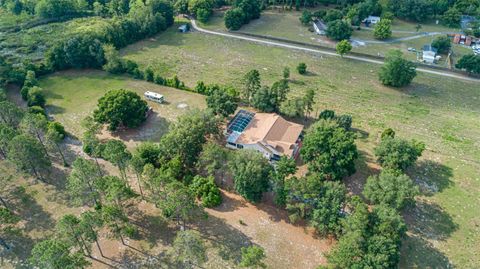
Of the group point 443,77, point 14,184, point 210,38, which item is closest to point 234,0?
point 210,38

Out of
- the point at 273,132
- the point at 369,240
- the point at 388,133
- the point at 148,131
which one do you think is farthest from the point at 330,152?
the point at 148,131

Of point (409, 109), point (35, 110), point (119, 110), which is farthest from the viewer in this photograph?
point (409, 109)

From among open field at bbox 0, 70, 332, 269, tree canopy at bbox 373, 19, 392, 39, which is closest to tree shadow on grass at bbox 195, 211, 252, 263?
open field at bbox 0, 70, 332, 269

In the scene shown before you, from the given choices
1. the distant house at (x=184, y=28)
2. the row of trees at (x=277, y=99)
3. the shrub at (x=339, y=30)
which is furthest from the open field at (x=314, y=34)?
the row of trees at (x=277, y=99)

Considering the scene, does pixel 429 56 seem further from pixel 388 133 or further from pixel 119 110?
pixel 119 110

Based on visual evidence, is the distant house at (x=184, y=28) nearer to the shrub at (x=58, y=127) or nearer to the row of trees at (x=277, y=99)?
the row of trees at (x=277, y=99)

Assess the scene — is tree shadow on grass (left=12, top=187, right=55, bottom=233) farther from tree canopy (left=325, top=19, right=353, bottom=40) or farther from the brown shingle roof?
tree canopy (left=325, top=19, right=353, bottom=40)
